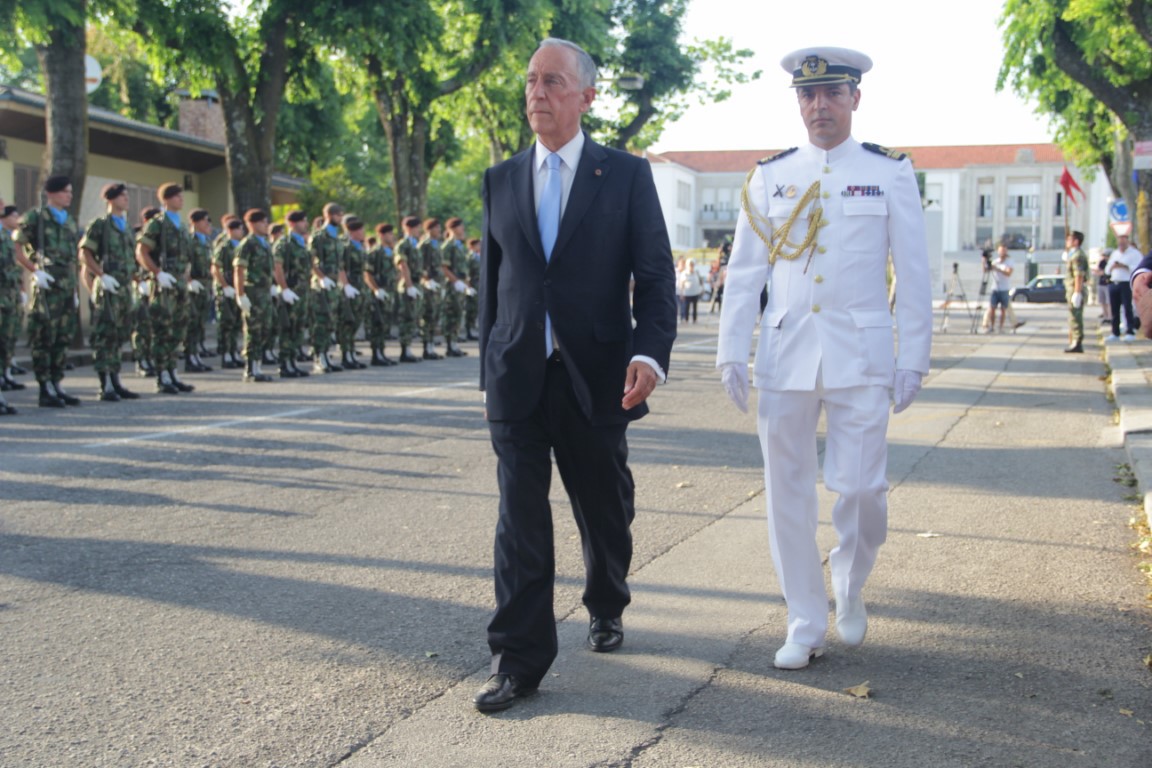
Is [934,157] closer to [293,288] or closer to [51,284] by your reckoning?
[293,288]

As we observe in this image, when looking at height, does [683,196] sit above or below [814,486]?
above

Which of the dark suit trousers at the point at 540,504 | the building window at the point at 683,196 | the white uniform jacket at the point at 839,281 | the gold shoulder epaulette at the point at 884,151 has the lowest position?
the dark suit trousers at the point at 540,504

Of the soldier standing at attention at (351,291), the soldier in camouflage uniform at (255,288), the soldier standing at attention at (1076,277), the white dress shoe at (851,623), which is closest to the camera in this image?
the white dress shoe at (851,623)

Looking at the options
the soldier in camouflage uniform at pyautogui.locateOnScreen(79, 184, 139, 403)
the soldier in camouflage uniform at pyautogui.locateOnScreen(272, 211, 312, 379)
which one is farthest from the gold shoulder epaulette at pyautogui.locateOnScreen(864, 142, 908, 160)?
the soldier in camouflage uniform at pyautogui.locateOnScreen(272, 211, 312, 379)

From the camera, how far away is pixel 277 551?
6.22m

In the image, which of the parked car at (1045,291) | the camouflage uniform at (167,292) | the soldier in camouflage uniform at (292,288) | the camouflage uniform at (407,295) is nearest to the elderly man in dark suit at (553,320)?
the camouflage uniform at (167,292)

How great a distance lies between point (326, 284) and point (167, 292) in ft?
9.34

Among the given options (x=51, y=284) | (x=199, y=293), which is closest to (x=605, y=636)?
(x=51, y=284)

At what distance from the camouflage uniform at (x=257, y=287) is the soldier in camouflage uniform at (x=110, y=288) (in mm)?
2461

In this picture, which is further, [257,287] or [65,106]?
[65,106]

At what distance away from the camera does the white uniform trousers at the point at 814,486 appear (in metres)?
4.34

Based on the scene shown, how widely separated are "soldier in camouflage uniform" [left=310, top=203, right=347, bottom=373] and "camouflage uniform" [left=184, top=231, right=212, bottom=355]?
4.49 feet

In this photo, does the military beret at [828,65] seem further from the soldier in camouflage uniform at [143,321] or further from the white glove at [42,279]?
the soldier in camouflage uniform at [143,321]

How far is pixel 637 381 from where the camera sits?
13.5ft
